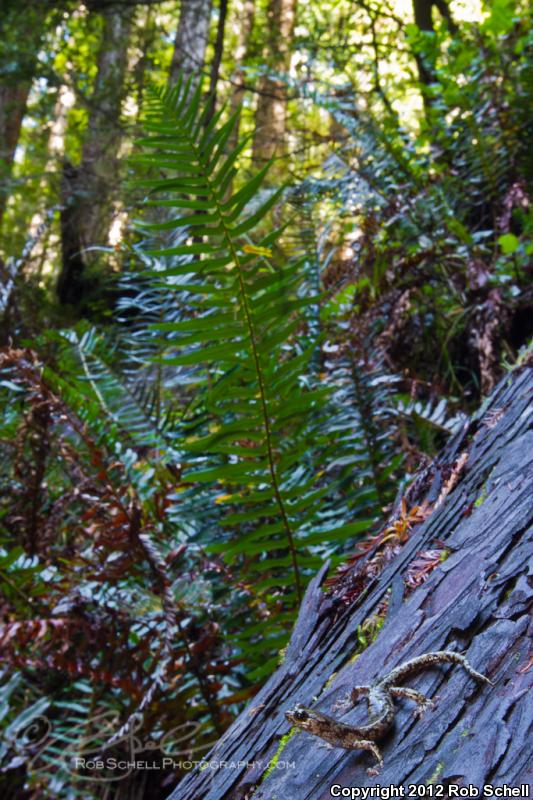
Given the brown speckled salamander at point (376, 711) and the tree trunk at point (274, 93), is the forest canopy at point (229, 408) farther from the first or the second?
the tree trunk at point (274, 93)

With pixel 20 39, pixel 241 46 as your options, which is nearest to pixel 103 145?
pixel 20 39

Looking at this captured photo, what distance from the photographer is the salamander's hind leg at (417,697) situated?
72 centimetres

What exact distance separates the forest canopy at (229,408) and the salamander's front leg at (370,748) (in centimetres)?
24

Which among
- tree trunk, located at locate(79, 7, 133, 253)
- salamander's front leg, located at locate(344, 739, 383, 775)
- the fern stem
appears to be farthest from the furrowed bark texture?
tree trunk, located at locate(79, 7, 133, 253)

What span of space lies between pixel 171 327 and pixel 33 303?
3580 mm

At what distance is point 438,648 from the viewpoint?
0.78 metres

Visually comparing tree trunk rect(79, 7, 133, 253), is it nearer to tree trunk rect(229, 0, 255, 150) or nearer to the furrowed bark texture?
tree trunk rect(229, 0, 255, 150)

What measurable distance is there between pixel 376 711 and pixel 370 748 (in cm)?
4

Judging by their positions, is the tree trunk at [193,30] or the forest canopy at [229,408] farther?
the tree trunk at [193,30]

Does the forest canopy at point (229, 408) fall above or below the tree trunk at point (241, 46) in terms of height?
below

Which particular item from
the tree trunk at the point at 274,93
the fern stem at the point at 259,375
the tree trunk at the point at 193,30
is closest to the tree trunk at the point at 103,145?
the tree trunk at the point at 193,30

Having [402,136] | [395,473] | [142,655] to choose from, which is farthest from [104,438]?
[402,136]

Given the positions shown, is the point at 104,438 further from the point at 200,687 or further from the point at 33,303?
the point at 33,303

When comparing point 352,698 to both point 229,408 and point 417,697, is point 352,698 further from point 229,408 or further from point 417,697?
point 229,408
